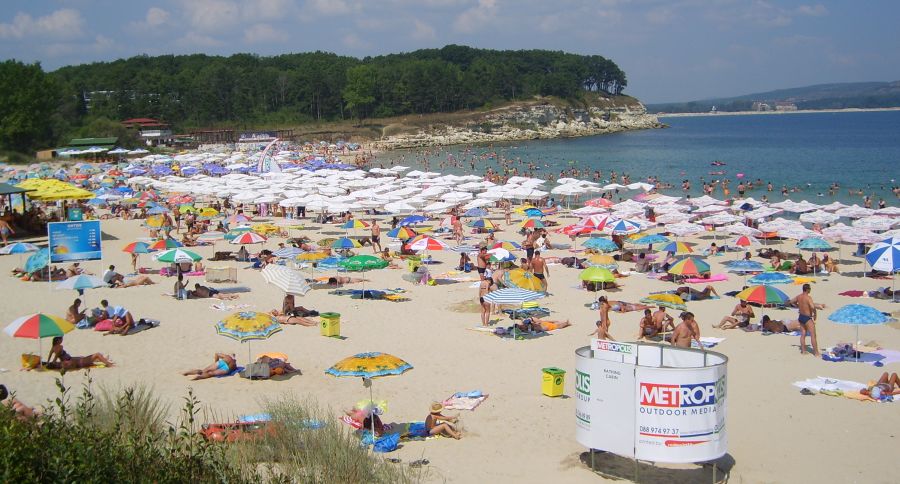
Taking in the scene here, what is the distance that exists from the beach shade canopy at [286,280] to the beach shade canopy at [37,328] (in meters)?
4.20

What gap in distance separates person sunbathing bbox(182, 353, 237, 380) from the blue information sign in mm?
7609

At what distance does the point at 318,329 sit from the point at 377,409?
5390 mm

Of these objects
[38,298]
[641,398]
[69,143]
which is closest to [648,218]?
[38,298]

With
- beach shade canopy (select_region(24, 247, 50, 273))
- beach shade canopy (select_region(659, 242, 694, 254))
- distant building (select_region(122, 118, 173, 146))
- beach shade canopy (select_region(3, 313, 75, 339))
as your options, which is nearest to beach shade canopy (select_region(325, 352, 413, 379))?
beach shade canopy (select_region(3, 313, 75, 339))

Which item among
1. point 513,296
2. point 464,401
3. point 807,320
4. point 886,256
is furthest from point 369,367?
point 886,256

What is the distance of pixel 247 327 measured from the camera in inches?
477

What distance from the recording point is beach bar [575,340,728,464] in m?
8.10

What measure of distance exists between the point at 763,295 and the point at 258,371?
9312 mm

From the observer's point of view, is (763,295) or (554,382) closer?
(554,382)

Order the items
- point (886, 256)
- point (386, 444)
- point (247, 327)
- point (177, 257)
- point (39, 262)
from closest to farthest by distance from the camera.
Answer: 1. point (386, 444)
2. point (247, 327)
3. point (886, 256)
4. point (177, 257)
5. point (39, 262)

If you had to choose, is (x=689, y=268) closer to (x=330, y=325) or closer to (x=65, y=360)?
(x=330, y=325)

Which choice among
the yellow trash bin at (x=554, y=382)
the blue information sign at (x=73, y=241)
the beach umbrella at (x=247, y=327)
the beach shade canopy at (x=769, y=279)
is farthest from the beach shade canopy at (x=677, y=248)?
the blue information sign at (x=73, y=241)

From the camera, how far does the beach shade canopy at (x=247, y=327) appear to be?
39.5 feet

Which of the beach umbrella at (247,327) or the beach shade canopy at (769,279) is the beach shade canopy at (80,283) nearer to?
the beach umbrella at (247,327)
